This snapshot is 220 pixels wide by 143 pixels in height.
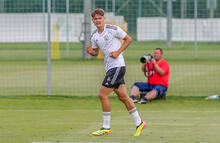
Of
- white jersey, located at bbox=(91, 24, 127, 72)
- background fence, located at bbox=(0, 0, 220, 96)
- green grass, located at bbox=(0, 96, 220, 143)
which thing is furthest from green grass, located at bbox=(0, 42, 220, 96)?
white jersey, located at bbox=(91, 24, 127, 72)

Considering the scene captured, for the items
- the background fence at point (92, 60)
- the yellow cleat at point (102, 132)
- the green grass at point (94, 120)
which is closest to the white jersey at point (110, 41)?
the yellow cleat at point (102, 132)

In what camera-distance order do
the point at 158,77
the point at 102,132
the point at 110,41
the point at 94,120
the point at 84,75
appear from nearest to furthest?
the point at 102,132 → the point at 110,41 → the point at 94,120 → the point at 158,77 → the point at 84,75

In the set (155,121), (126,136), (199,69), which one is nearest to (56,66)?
(199,69)

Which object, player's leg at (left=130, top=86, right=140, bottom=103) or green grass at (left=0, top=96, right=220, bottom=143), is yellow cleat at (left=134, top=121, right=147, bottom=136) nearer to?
green grass at (left=0, top=96, right=220, bottom=143)

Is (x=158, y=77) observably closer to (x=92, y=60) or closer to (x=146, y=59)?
(x=146, y=59)

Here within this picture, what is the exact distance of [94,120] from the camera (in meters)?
10.6

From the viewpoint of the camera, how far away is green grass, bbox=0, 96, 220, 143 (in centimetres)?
875

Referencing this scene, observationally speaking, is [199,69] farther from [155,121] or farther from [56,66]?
[155,121]

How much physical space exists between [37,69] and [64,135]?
1367 centimetres

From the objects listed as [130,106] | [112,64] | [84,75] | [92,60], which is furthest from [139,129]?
[92,60]

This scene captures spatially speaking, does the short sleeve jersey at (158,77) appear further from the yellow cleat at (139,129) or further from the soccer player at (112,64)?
the yellow cleat at (139,129)

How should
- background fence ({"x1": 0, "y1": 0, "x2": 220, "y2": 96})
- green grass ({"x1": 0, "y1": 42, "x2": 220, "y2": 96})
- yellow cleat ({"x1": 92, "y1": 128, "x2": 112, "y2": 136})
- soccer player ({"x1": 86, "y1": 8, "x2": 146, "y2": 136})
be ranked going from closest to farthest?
yellow cleat ({"x1": 92, "y1": 128, "x2": 112, "y2": 136})
soccer player ({"x1": 86, "y1": 8, "x2": 146, "y2": 136})
green grass ({"x1": 0, "y1": 42, "x2": 220, "y2": 96})
background fence ({"x1": 0, "y1": 0, "x2": 220, "y2": 96})

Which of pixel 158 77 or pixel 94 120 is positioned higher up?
pixel 158 77

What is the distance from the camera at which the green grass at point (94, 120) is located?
875 cm
